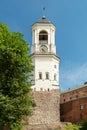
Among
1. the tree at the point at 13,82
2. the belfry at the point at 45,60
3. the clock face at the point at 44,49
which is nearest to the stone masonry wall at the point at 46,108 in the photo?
the belfry at the point at 45,60

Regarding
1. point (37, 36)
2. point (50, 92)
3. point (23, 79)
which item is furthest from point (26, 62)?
point (37, 36)

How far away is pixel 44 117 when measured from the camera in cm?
7519

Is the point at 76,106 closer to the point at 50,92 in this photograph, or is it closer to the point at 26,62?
the point at 50,92

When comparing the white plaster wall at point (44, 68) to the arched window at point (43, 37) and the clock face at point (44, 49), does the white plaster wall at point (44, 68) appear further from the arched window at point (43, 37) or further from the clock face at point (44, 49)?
the arched window at point (43, 37)

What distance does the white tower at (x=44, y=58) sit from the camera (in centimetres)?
8838

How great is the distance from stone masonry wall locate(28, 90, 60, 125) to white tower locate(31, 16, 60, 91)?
8.80 m

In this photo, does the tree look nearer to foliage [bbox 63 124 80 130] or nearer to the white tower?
foliage [bbox 63 124 80 130]

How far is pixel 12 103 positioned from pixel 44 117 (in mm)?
25735

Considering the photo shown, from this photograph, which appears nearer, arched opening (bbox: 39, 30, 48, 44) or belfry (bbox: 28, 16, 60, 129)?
belfry (bbox: 28, 16, 60, 129)

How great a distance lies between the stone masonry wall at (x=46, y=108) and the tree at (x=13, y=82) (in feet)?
A: 72.1

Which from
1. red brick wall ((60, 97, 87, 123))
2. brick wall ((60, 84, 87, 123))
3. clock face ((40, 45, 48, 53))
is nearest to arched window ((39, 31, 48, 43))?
clock face ((40, 45, 48, 53))

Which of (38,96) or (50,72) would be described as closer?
(38,96)

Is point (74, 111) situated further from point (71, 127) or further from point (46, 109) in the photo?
point (71, 127)

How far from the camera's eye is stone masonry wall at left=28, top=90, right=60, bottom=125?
245 feet
